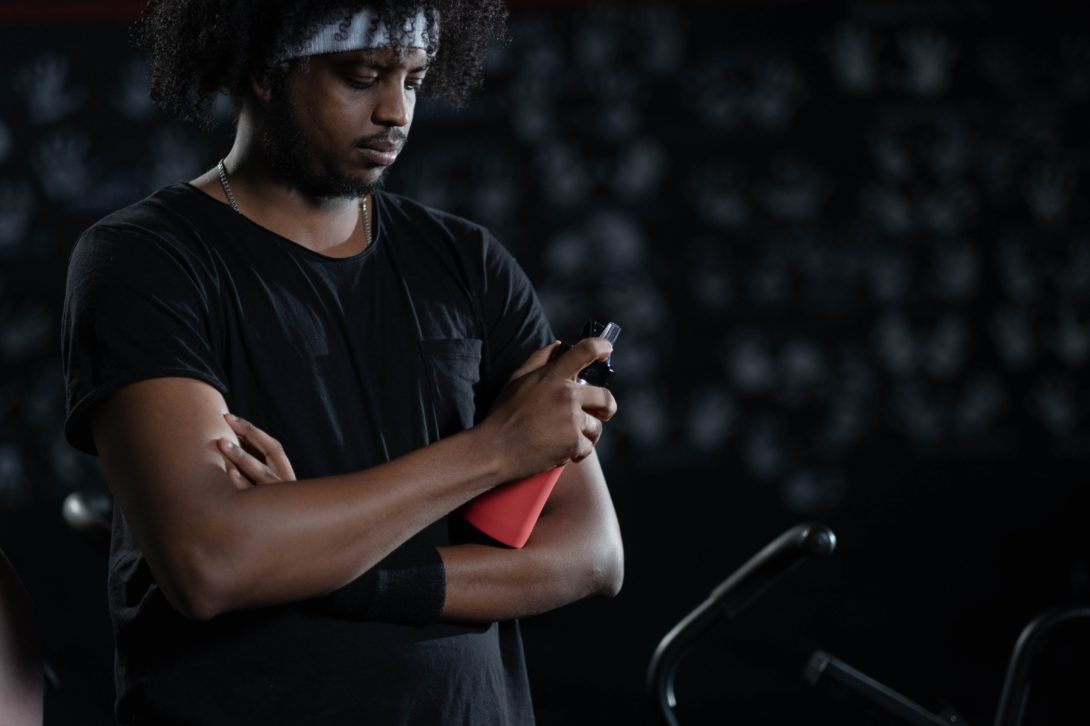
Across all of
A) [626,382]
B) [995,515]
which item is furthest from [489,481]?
[995,515]

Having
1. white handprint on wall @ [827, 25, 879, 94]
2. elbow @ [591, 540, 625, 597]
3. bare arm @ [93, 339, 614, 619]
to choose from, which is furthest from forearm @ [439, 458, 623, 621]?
white handprint on wall @ [827, 25, 879, 94]

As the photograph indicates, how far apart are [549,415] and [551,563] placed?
19cm

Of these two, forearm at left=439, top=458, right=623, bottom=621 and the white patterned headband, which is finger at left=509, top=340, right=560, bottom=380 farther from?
the white patterned headband

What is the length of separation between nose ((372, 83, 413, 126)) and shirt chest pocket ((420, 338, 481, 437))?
0.24 metres

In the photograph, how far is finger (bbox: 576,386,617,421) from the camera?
130 centimetres

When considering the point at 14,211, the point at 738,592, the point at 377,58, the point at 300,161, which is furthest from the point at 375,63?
the point at 14,211

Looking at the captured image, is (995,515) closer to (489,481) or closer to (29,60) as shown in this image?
(489,481)

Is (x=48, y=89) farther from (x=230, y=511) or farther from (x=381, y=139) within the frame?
(x=230, y=511)

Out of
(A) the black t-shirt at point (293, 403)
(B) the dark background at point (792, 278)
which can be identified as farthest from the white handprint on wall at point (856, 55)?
(A) the black t-shirt at point (293, 403)

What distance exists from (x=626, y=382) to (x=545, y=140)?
0.65 metres

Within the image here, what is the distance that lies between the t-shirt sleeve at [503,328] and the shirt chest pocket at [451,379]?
0.16 feet

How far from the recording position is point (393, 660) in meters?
1.27

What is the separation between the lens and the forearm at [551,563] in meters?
1.31

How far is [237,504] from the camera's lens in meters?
1.15
